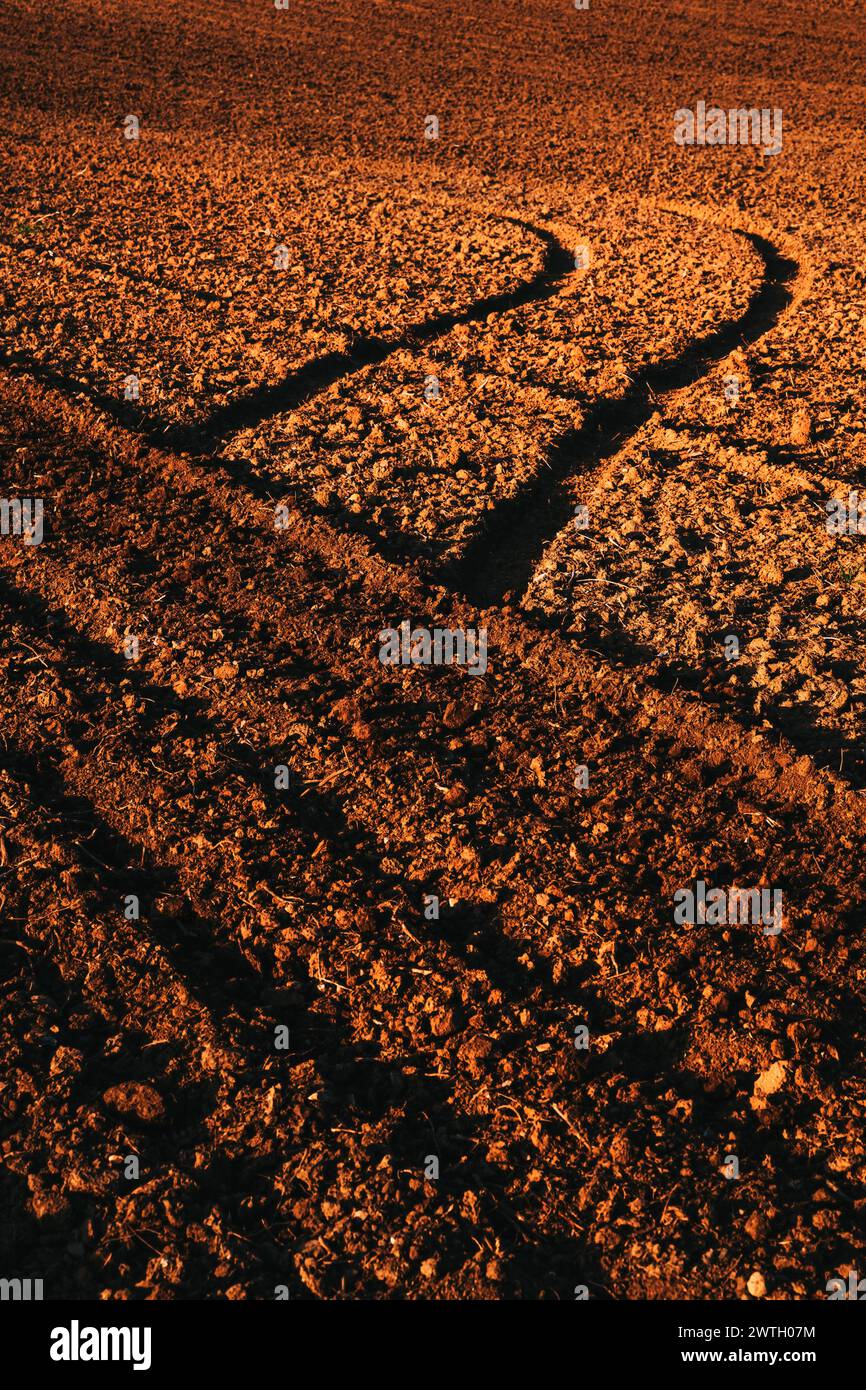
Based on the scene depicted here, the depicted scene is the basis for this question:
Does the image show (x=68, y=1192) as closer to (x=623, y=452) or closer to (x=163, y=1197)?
(x=163, y=1197)

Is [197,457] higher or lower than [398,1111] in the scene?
higher

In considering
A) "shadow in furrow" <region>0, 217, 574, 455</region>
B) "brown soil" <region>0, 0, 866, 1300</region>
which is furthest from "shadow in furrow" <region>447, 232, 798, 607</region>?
"shadow in furrow" <region>0, 217, 574, 455</region>

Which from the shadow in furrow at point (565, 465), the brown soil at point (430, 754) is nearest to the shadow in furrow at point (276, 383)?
the brown soil at point (430, 754)

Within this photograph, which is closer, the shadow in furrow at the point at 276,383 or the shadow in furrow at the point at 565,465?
the shadow in furrow at the point at 565,465

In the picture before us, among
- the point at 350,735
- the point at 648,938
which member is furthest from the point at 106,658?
the point at 648,938

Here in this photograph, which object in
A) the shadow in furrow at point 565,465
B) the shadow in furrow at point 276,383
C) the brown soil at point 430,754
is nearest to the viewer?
the brown soil at point 430,754

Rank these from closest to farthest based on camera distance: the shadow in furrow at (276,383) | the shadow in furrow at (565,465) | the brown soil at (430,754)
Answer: the brown soil at (430,754)
the shadow in furrow at (565,465)
the shadow in furrow at (276,383)

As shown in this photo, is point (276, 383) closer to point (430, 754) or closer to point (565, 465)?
point (565, 465)

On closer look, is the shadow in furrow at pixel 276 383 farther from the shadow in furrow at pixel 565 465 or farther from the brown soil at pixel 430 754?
the shadow in furrow at pixel 565 465
